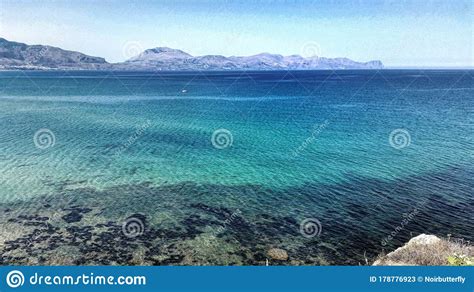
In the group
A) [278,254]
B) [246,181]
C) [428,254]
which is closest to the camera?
[428,254]

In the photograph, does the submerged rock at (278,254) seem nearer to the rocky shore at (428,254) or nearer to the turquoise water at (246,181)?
the turquoise water at (246,181)

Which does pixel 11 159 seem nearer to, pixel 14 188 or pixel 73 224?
pixel 14 188

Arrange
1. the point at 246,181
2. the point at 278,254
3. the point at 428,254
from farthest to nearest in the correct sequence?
1. the point at 246,181
2. the point at 278,254
3. the point at 428,254

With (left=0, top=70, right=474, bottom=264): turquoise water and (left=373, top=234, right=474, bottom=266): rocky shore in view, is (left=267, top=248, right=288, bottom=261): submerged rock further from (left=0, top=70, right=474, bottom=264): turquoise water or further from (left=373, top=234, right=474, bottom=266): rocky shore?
(left=373, top=234, right=474, bottom=266): rocky shore

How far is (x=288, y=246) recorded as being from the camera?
87.1 ft

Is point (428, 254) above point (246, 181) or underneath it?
underneath

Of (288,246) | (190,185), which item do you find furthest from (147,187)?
(288,246)

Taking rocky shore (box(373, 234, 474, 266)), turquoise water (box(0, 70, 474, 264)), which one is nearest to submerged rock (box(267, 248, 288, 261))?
turquoise water (box(0, 70, 474, 264))

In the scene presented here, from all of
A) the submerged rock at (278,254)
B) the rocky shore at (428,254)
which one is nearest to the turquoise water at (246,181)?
the submerged rock at (278,254)

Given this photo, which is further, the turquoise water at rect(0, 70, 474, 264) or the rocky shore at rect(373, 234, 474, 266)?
the turquoise water at rect(0, 70, 474, 264)

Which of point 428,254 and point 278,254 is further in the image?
point 278,254

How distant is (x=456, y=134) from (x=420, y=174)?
2797 cm

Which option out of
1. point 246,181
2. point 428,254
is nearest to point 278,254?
point 428,254

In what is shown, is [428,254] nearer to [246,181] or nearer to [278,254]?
[278,254]
